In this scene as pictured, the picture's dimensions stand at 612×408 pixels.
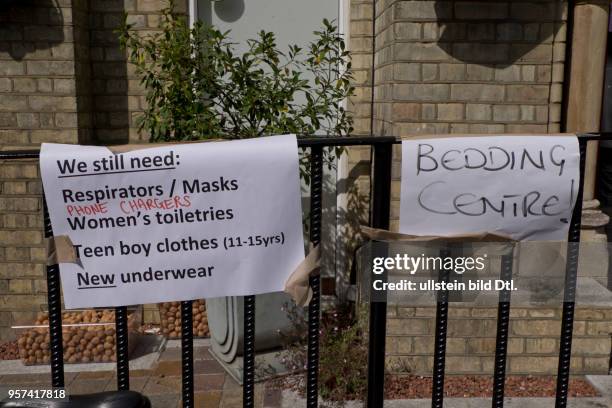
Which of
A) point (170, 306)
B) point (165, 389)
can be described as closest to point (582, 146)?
point (165, 389)

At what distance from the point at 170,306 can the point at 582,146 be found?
3.66 metres

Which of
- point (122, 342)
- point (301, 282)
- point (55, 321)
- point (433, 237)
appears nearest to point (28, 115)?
point (55, 321)

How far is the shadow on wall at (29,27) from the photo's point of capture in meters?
4.47

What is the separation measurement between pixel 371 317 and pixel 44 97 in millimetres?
3397

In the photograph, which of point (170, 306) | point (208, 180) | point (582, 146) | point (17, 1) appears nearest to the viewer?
point (208, 180)

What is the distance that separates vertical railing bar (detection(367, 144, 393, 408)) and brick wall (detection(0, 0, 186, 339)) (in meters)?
3.17

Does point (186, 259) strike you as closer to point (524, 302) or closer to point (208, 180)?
point (208, 180)

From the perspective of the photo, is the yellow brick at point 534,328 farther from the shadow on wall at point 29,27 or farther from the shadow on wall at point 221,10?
the shadow on wall at point 29,27

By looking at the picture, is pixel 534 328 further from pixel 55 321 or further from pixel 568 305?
pixel 55 321

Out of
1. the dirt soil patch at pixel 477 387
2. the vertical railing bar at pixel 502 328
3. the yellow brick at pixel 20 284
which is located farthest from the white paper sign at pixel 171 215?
the yellow brick at pixel 20 284

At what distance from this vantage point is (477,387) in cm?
401

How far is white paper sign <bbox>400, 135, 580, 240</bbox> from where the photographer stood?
80.7 inches

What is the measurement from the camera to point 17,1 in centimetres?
440

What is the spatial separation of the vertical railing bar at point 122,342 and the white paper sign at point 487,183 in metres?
1.01
